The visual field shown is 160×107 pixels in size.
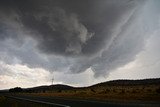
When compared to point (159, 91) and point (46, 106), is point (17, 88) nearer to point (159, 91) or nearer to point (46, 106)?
point (159, 91)

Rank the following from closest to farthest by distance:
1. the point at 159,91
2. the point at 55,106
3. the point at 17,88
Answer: the point at 55,106
the point at 159,91
the point at 17,88

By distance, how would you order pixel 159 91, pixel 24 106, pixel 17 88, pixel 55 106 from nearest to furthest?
pixel 55 106
pixel 24 106
pixel 159 91
pixel 17 88

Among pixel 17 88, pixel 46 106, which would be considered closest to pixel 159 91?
pixel 46 106

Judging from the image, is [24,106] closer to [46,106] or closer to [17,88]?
[46,106]

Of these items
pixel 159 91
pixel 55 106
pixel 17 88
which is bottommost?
pixel 55 106

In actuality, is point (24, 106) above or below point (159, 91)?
below

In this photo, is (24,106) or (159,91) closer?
(24,106)

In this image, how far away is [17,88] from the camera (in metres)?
194

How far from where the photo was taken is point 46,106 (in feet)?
72.1

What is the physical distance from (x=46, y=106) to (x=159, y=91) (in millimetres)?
22913

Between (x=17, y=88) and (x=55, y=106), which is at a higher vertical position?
(x=17, y=88)

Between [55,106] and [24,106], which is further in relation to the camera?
[24,106]

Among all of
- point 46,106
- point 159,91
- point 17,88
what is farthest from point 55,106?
point 17,88

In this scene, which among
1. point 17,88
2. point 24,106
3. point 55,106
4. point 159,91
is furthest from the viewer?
point 17,88
